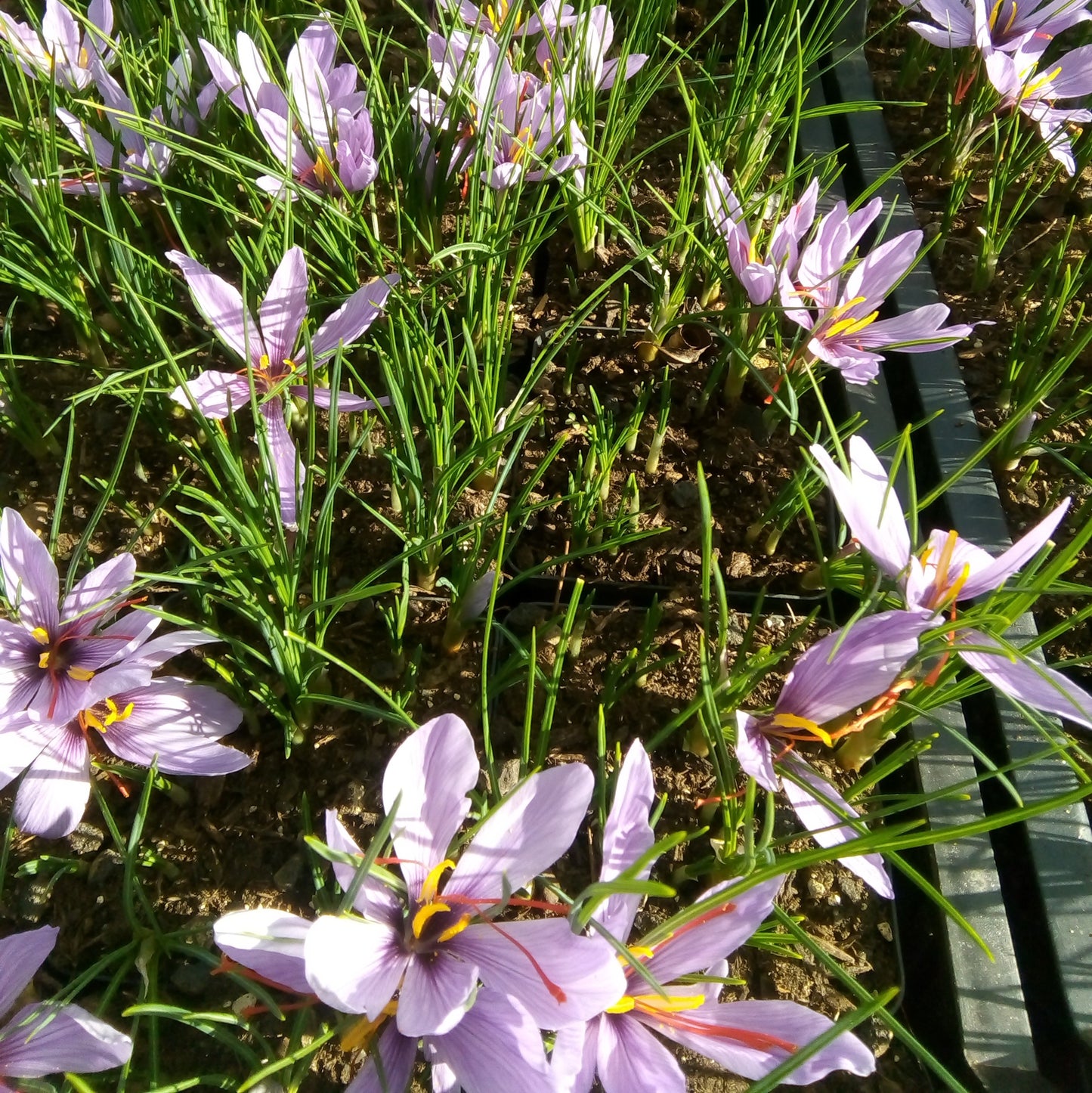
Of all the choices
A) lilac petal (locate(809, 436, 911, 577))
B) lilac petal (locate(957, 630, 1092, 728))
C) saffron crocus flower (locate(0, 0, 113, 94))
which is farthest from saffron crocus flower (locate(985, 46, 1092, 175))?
saffron crocus flower (locate(0, 0, 113, 94))

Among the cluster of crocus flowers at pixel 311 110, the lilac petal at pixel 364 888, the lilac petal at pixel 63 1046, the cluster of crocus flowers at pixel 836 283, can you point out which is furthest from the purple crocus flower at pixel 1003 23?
the lilac petal at pixel 63 1046

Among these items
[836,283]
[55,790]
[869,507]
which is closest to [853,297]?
[836,283]

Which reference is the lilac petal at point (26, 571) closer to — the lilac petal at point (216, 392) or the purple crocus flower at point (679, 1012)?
the lilac petal at point (216, 392)

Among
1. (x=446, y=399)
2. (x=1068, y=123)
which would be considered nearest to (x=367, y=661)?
(x=446, y=399)

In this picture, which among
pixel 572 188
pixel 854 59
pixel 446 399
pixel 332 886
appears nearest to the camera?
pixel 332 886

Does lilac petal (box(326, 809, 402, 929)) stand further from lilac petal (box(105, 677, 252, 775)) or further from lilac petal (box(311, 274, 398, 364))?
lilac petal (box(311, 274, 398, 364))

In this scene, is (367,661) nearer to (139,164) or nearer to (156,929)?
(156,929)

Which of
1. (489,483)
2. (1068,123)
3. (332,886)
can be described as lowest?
(332,886)
